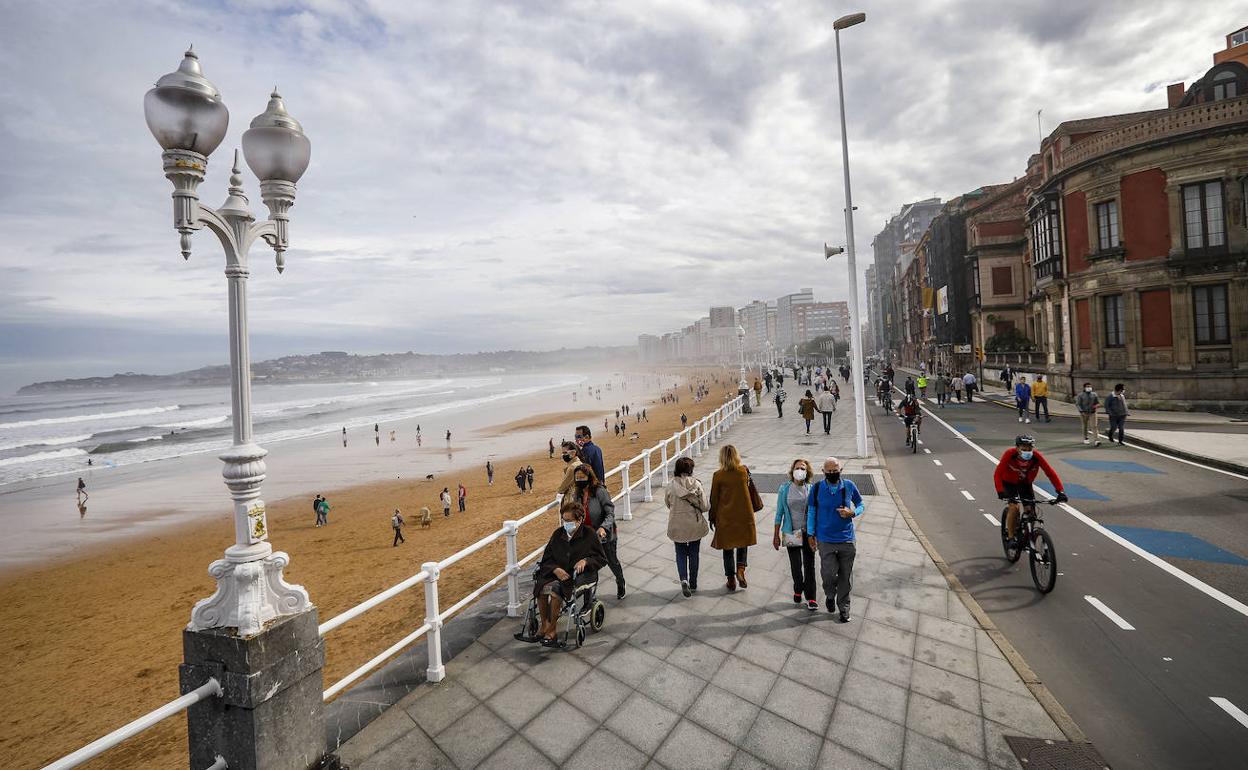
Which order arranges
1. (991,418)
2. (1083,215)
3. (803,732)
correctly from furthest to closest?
(1083,215) < (991,418) < (803,732)

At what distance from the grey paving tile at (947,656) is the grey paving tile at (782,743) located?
1.72 m

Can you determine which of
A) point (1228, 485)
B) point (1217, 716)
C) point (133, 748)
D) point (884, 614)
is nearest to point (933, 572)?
point (884, 614)

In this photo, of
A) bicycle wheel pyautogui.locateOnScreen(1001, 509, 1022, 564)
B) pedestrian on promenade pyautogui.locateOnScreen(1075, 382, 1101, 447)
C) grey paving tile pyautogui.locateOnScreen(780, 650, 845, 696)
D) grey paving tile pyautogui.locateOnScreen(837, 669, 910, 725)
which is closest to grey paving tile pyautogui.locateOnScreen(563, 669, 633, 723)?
grey paving tile pyautogui.locateOnScreen(780, 650, 845, 696)

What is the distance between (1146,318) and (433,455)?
39.5 m

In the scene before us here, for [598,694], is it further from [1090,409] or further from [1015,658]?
[1090,409]

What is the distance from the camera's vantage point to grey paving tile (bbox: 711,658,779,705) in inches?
181

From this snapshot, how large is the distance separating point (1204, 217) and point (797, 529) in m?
28.8

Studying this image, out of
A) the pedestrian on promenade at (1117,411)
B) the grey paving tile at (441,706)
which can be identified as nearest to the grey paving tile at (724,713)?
the grey paving tile at (441,706)

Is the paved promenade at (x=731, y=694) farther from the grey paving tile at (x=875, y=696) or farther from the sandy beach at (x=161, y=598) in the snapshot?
the sandy beach at (x=161, y=598)

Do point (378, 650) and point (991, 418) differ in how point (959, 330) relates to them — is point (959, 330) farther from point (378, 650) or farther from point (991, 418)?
point (378, 650)

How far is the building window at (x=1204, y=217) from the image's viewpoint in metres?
22.7

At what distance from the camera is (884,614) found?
6.03 m

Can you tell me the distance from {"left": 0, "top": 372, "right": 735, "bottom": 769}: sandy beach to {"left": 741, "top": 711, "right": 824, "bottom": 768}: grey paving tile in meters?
8.58

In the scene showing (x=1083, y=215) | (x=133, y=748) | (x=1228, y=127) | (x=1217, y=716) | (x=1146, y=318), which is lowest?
(x=133, y=748)
